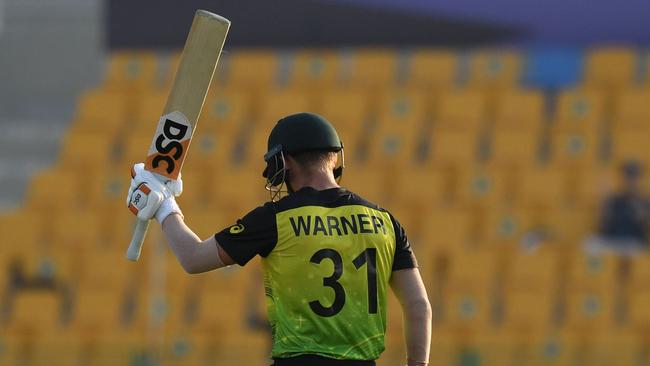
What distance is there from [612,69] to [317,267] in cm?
860

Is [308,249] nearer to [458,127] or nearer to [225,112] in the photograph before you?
[458,127]

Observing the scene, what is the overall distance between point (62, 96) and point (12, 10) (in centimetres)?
107

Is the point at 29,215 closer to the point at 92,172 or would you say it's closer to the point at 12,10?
the point at 92,172

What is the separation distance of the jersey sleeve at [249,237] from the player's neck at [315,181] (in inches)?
5.3

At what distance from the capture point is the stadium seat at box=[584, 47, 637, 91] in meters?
12.1

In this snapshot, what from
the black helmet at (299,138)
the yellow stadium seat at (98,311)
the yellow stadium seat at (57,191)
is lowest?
Result: the yellow stadium seat at (98,311)

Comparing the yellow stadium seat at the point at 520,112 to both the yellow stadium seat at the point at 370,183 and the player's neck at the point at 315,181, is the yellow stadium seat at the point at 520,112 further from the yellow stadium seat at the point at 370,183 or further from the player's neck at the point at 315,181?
the player's neck at the point at 315,181

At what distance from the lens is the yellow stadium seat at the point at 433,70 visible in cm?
1255

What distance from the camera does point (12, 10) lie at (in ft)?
46.8

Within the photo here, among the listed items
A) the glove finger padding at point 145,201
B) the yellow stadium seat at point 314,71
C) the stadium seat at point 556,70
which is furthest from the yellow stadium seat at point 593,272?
the glove finger padding at point 145,201

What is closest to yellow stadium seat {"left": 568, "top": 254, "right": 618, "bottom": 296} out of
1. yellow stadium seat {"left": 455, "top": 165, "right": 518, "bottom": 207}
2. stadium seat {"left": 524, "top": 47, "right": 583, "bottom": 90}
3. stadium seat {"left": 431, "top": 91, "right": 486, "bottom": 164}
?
yellow stadium seat {"left": 455, "top": 165, "right": 518, "bottom": 207}

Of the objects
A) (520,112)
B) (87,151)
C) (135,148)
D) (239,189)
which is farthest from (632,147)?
(87,151)

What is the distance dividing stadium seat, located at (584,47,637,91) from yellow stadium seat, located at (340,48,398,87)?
1732 mm

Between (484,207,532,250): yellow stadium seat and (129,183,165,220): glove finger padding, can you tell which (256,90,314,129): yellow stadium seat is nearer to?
(484,207,532,250): yellow stadium seat
